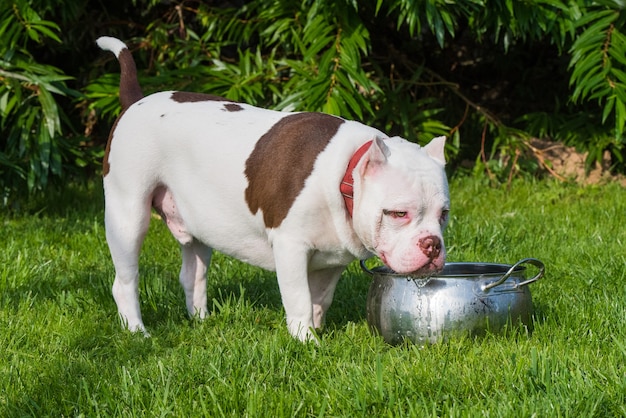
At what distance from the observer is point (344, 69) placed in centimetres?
578

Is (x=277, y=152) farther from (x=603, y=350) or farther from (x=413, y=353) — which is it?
(x=603, y=350)

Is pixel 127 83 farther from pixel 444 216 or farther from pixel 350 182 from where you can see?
pixel 444 216

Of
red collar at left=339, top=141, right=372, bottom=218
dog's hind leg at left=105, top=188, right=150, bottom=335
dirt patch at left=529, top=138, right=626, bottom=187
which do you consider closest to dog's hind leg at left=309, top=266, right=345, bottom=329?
red collar at left=339, top=141, right=372, bottom=218

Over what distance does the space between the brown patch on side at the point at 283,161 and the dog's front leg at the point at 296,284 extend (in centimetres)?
10

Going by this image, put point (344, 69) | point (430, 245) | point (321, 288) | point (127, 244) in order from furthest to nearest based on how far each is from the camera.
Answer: point (344, 69)
point (127, 244)
point (321, 288)
point (430, 245)

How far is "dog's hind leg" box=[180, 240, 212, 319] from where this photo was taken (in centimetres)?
401

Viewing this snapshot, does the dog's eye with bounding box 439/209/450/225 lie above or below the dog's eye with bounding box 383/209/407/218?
below

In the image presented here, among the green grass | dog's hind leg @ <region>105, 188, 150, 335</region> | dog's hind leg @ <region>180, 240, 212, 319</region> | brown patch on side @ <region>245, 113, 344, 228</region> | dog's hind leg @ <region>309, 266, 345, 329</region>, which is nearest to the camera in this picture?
the green grass

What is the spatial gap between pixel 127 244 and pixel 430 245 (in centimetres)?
139

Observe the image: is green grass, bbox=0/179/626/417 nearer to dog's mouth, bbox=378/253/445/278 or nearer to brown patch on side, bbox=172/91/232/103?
dog's mouth, bbox=378/253/445/278

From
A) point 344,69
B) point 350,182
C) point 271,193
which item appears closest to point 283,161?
point 271,193

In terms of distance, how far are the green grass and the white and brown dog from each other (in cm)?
22

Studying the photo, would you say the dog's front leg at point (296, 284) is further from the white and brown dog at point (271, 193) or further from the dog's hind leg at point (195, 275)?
the dog's hind leg at point (195, 275)

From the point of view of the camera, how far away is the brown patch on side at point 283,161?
3.30 metres
